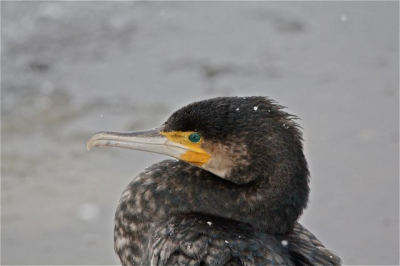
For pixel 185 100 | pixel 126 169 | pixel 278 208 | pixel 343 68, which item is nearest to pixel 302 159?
pixel 278 208

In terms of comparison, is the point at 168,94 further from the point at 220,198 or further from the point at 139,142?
the point at 220,198

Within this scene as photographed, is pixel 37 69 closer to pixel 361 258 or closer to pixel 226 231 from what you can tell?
pixel 361 258

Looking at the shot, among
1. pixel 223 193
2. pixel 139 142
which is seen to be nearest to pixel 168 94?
pixel 139 142

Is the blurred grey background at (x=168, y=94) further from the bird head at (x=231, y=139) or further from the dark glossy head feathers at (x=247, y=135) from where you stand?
the dark glossy head feathers at (x=247, y=135)

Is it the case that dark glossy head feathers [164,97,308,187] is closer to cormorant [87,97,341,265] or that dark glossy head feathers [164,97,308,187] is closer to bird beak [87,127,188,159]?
cormorant [87,97,341,265]

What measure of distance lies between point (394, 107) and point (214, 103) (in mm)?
3307

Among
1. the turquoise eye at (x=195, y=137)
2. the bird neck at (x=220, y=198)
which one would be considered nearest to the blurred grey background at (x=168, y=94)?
the bird neck at (x=220, y=198)

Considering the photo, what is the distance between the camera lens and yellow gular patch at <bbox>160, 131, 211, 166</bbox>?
4071 millimetres

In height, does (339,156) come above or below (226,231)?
above

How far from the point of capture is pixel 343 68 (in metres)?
7.48

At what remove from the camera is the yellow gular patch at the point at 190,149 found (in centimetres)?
407

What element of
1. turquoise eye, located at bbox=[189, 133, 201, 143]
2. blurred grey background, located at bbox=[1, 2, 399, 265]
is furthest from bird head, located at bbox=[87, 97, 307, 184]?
blurred grey background, located at bbox=[1, 2, 399, 265]

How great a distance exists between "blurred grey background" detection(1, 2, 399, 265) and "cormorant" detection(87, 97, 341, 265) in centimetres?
146

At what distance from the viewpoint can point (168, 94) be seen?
6957mm
